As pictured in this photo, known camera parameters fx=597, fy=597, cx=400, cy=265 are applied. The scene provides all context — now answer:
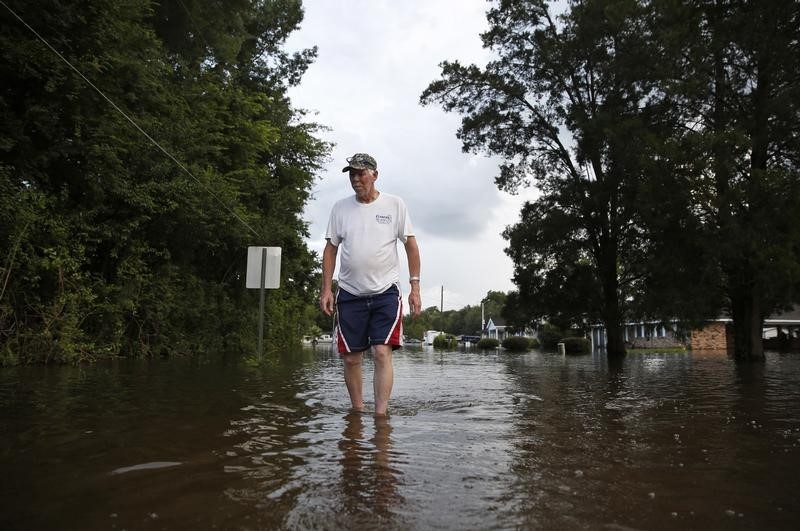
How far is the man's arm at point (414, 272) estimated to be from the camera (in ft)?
15.4

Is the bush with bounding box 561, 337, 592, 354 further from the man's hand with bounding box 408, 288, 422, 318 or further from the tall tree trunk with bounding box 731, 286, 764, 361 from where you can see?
the man's hand with bounding box 408, 288, 422, 318

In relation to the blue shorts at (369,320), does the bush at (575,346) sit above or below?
below

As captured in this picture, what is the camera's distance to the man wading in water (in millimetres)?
4480

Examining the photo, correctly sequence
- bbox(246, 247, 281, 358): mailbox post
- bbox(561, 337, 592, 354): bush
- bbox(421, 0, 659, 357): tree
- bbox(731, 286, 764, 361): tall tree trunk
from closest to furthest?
bbox(246, 247, 281, 358): mailbox post, bbox(731, 286, 764, 361): tall tree trunk, bbox(421, 0, 659, 357): tree, bbox(561, 337, 592, 354): bush

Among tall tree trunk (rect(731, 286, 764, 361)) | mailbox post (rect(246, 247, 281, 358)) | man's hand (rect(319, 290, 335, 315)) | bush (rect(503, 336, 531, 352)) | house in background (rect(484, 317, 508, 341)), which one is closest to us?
man's hand (rect(319, 290, 335, 315))

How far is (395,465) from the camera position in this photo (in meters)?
2.86

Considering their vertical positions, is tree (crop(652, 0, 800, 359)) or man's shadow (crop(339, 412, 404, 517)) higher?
tree (crop(652, 0, 800, 359))

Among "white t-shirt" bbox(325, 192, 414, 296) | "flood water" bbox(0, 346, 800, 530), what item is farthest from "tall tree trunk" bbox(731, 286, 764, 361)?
"white t-shirt" bbox(325, 192, 414, 296)

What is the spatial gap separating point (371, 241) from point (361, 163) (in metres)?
0.59

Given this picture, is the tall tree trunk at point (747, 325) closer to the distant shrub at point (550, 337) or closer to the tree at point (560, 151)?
the tree at point (560, 151)

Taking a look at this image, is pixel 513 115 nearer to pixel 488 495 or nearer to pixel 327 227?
pixel 327 227

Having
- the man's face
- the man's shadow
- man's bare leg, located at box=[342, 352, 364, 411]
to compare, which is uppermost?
the man's face

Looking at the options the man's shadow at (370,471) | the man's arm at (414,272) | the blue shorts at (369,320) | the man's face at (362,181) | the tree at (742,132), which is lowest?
the man's shadow at (370,471)

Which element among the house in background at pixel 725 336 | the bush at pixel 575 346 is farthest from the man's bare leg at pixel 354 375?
the bush at pixel 575 346
